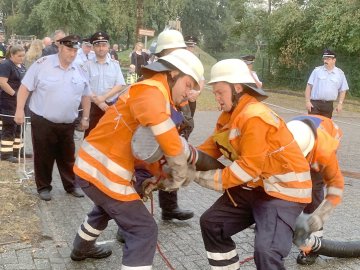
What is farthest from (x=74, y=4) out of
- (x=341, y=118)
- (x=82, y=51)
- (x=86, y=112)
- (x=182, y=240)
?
(x=182, y=240)

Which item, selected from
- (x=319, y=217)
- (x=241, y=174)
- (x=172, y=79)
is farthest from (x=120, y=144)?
(x=319, y=217)

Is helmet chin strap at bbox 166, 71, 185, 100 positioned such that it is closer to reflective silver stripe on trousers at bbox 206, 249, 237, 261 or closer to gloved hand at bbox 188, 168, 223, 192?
gloved hand at bbox 188, 168, 223, 192

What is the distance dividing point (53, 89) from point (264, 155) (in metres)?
3.27

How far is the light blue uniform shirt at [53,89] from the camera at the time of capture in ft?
18.7

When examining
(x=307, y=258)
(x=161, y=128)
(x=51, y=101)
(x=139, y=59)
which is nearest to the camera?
(x=161, y=128)

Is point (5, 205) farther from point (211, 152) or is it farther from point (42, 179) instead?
point (211, 152)

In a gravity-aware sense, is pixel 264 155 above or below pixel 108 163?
above

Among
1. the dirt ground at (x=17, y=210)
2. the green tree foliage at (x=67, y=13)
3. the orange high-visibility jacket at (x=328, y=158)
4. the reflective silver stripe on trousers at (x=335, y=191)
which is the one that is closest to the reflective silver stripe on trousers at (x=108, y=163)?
the orange high-visibility jacket at (x=328, y=158)

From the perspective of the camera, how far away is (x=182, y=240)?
479 cm

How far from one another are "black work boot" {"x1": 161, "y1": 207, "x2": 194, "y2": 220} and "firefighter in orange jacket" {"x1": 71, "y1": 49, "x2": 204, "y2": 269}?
1.84 metres

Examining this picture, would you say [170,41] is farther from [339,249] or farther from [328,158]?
[339,249]

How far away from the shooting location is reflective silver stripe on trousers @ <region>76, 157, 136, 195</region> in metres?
3.38

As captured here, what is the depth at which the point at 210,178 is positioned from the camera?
334 cm

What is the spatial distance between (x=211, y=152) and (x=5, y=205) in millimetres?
2820
